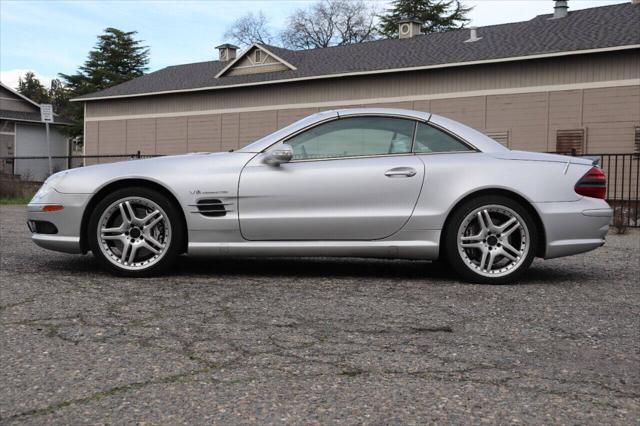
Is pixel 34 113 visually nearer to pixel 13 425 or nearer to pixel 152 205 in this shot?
pixel 152 205

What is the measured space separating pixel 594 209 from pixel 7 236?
6828 millimetres

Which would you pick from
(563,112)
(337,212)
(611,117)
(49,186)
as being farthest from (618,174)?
(49,186)

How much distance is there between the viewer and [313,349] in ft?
11.2

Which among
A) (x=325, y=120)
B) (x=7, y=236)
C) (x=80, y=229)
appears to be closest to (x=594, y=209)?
(x=325, y=120)

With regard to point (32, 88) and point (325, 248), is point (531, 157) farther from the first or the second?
point (32, 88)

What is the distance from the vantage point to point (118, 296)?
4.67 meters

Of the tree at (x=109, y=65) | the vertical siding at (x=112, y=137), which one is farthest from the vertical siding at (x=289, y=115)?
the tree at (x=109, y=65)

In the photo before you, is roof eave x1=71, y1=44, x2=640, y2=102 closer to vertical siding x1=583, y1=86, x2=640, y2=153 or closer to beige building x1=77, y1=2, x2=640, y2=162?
beige building x1=77, y1=2, x2=640, y2=162

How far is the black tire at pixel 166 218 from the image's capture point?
17.6 ft

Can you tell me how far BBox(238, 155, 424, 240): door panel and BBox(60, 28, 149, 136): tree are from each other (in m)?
52.7

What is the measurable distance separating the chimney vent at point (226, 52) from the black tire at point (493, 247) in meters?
31.5

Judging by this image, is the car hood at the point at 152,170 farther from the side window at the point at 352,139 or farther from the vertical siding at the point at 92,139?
the vertical siding at the point at 92,139

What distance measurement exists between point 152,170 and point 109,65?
53729mm

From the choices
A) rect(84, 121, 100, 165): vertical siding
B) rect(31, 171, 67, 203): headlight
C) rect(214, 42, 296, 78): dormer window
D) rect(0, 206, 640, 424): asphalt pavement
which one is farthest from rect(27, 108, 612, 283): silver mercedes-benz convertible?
rect(84, 121, 100, 165): vertical siding
